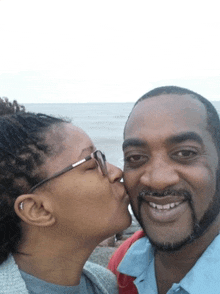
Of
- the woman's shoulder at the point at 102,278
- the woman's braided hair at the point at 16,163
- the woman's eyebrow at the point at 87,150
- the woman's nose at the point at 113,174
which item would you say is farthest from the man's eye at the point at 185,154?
the woman's shoulder at the point at 102,278

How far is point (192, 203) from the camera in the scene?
2121mm

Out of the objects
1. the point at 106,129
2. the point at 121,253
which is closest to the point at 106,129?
the point at 106,129

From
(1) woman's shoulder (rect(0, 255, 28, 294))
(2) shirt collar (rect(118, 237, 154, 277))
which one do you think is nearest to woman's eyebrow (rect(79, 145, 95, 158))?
(1) woman's shoulder (rect(0, 255, 28, 294))

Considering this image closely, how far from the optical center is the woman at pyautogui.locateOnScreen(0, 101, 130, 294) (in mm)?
1940

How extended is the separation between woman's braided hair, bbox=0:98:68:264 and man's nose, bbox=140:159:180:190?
2.13 feet

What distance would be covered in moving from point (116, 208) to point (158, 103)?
81cm

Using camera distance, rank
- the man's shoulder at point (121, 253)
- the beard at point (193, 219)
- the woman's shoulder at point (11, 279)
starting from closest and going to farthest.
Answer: the woman's shoulder at point (11, 279) < the beard at point (193, 219) < the man's shoulder at point (121, 253)

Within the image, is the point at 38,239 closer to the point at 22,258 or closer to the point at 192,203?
the point at 22,258

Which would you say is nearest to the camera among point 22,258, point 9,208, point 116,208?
point 9,208

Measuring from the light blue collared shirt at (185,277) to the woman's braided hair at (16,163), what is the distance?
948 mm

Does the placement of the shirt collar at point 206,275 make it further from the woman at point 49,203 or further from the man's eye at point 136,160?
the man's eye at point 136,160

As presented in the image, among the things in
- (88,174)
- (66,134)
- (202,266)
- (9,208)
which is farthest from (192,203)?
(9,208)

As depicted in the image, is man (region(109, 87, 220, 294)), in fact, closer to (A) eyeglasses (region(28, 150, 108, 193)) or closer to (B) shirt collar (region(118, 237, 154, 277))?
(B) shirt collar (region(118, 237, 154, 277))

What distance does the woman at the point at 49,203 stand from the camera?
194 centimetres
